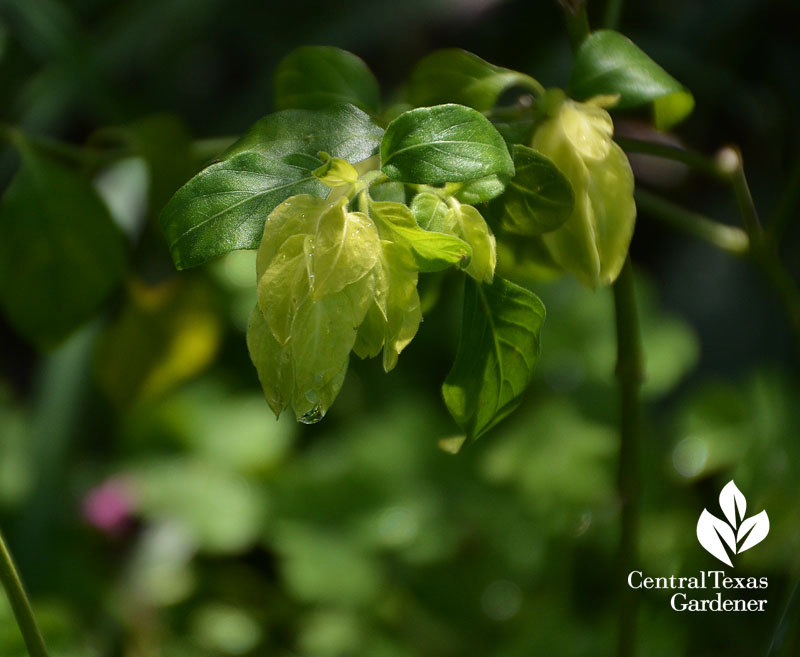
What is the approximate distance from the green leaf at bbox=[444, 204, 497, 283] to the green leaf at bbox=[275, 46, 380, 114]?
0.13 meters

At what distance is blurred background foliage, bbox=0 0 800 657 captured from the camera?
915 mm

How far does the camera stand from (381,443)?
3.87 feet

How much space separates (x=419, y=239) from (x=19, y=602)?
24 centimetres

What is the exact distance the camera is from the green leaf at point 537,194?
38 centimetres

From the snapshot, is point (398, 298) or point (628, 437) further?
point (628, 437)

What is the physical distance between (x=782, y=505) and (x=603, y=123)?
63 centimetres

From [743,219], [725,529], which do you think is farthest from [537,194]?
[725,529]

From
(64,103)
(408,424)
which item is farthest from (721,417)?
(64,103)

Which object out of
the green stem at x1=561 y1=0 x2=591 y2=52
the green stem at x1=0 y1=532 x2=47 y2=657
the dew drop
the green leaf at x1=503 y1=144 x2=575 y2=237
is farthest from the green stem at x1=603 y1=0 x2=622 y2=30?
the green stem at x1=0 y1=532 x2=47 y2=657

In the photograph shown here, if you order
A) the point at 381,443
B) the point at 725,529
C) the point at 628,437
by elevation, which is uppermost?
the point at 628,437

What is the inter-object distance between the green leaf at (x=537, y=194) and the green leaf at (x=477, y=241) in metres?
0.03

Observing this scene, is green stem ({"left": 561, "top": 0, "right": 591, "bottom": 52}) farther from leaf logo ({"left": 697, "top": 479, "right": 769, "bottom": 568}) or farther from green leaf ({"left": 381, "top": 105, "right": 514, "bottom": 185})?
leaf logo ({"left": 697, "top": 479, "right": 769, "bottom": 568})

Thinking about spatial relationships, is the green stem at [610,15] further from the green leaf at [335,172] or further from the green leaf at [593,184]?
the green leaf at [335,172]

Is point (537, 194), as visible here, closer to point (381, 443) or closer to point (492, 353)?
point (492, 353)
